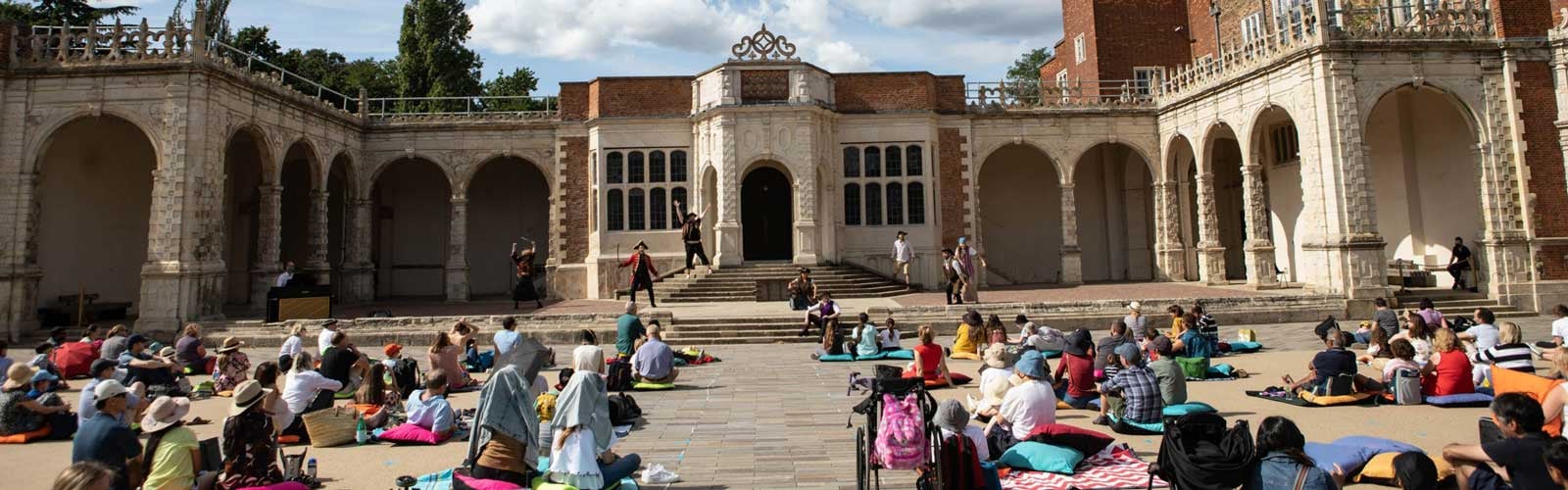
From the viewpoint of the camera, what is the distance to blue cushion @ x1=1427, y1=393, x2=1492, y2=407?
8.70m

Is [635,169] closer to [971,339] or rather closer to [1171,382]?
[971,339]

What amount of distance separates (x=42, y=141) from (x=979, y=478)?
2253 centimetres

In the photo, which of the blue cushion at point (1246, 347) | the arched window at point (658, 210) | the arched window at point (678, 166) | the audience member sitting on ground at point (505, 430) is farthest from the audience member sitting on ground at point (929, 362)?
the arched window at point (678, 166)

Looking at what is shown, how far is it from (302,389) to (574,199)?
17821 mm

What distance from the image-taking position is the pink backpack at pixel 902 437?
17.6 feet

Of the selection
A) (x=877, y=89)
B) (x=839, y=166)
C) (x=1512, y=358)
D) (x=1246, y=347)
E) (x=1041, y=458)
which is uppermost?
(x=877, y=89)

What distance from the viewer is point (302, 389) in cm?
813

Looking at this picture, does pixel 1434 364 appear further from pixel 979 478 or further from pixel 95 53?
pixel 95 53

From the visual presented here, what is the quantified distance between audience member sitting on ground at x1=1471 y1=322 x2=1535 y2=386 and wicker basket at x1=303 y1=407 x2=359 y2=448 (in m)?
12.3

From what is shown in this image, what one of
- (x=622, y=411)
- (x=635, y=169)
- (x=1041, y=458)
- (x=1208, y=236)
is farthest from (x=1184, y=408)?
(x=635, y=169)

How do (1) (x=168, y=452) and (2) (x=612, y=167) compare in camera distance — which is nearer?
(1) (x=168, y=452)

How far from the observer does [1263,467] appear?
15.9ft

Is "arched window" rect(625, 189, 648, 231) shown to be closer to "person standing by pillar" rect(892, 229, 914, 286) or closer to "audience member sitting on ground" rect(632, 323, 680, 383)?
"person standing by pillar" rect(892, 229, 914, 286)

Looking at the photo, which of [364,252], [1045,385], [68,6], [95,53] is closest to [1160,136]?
[1045,385]
